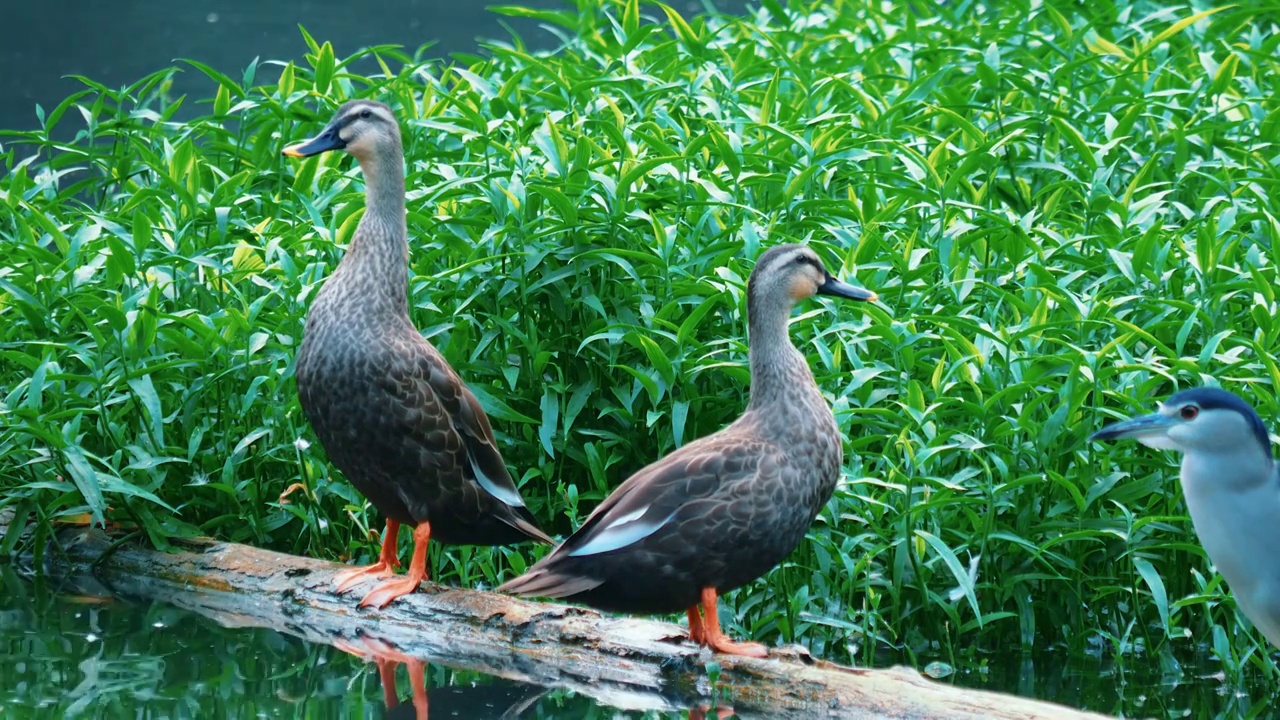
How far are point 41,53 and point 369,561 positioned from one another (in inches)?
373

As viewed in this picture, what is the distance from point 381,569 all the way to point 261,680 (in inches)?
18.9

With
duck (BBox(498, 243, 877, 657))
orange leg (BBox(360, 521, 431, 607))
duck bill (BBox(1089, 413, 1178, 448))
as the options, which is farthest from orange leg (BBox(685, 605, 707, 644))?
duck bill (BBox(1089, 413, 1178, 448))

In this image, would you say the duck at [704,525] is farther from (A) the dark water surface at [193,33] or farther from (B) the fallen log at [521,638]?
(A) the dark water surface at [193,33]

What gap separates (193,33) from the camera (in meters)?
13.7

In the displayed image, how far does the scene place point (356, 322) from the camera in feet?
14.4

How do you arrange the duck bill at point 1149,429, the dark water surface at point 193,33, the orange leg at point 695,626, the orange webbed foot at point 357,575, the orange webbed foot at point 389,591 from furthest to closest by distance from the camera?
the dark water surface at point 193,33
the orange webbed foot at point 357,575
the orange webbed foot at point 389,591
the orange leg at point 695,626
the duck bill at point 1149,429

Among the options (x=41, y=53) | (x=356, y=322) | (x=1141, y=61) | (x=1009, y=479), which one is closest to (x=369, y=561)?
(x=356, y=322)

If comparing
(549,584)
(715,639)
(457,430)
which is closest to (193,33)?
(457,430)

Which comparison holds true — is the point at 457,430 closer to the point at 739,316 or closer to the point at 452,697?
the point at 452,697

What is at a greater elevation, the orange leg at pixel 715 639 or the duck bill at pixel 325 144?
the duck bill at pixel 325 144

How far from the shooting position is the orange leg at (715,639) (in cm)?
379

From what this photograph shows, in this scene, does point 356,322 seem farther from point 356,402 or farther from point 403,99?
point 403,99

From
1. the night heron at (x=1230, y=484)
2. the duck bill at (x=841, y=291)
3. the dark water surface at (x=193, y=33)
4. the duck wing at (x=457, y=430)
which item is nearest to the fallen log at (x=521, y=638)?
the duck wing at (x=457, y=430)

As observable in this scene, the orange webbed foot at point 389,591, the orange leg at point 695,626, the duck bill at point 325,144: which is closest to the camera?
the orange leg at point 695,626
